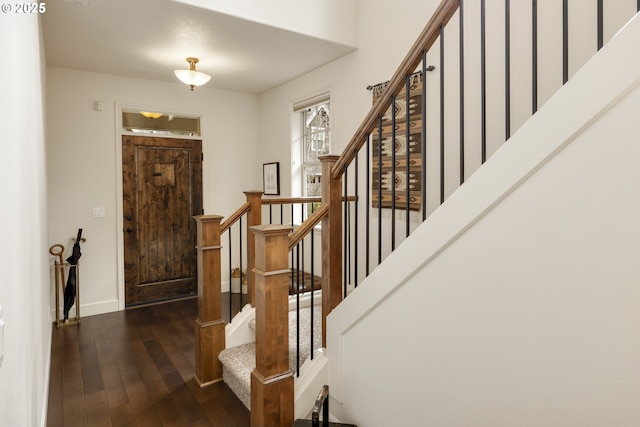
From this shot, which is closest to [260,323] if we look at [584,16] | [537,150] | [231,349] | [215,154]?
[231,349]

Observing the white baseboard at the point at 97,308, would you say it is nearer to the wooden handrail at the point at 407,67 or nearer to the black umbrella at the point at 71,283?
the black umbrella at the point at 71,283

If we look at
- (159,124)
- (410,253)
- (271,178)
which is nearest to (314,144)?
(271,178)

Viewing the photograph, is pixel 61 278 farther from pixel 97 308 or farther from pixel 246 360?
pixel 246 360

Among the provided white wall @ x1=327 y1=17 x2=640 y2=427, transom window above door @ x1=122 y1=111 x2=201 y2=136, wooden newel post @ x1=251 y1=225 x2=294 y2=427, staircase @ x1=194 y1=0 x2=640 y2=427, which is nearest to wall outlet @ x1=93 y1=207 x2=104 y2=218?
transom window above door @ x1=122 y1=111 x2=201 y2=136

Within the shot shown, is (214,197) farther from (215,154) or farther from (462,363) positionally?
(462,363)

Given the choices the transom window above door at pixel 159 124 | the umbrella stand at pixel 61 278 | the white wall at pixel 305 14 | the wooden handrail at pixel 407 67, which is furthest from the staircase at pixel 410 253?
the transom window above door at pixel 159 124

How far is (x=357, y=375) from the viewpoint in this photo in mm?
1988

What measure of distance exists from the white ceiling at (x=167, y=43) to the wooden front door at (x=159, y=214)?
90cm

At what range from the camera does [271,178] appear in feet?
17.7

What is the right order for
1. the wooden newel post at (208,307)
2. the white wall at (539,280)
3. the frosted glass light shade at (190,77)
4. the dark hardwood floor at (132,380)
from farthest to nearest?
the frosted glass light shade at (190,77) < the wooden newel post at (208,307) < the dark hardwood floor at (132,380) < the white wall at (539,280)

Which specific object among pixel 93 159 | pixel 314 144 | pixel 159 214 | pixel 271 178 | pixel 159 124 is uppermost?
pixel 159 124

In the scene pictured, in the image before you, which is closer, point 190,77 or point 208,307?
point 208,307

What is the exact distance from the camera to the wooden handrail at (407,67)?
5.09 ft

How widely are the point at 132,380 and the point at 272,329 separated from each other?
152 centimetres
